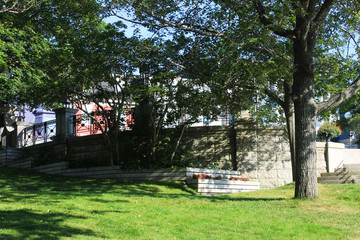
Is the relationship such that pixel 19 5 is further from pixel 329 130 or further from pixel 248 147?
pixel 329 130

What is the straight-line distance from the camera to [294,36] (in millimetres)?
11094

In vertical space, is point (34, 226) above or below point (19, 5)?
below

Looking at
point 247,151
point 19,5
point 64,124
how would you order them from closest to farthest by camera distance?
1. point 247,151
2. point 19,5
3. point 64,124

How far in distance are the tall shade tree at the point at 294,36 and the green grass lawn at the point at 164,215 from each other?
1514 millimetres

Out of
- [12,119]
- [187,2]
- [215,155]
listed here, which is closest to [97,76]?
[187,2]

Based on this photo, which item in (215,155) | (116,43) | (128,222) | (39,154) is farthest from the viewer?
(39,154)

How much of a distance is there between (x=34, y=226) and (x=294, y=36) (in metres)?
8.53

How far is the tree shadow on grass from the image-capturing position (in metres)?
6.27

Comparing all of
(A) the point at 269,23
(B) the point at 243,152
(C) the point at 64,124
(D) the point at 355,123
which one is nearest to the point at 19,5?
(C) the point at 64,124

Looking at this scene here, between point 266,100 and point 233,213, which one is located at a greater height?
point 266,100

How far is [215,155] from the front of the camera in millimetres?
16609

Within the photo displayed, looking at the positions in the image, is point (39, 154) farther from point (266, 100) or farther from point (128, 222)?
point (128, 222)

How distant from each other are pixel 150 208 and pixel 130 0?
6.97 meters

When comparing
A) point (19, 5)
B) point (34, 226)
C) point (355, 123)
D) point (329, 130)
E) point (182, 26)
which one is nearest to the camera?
point (34, 226)
